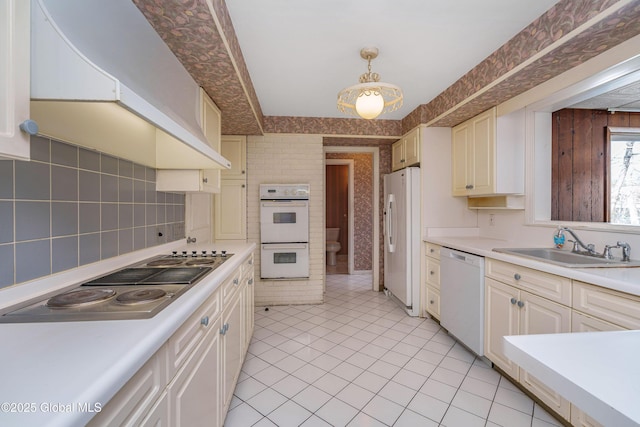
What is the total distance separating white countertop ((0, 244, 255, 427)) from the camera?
1.52ft

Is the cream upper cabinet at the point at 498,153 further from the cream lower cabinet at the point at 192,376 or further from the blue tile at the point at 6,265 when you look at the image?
the blue tile at the point at 6,265

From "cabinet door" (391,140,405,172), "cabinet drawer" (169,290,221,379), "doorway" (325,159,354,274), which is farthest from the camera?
"doorway" (325,159,354,274)

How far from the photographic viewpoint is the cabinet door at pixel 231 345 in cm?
145

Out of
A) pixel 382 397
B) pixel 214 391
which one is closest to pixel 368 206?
pixel 382 397

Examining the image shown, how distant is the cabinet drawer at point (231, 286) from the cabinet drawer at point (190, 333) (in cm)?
16

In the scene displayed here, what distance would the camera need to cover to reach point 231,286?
1638 mm

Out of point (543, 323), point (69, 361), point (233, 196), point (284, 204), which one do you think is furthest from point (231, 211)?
point (543, 323)

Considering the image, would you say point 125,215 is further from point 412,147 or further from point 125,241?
point 412,147

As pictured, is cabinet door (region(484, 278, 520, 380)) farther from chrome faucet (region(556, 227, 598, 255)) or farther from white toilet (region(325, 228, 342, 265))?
white toilet (region(325, 228, 342, 265))

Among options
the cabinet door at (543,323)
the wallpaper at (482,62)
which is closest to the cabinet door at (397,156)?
the wallpaper at (482,62)

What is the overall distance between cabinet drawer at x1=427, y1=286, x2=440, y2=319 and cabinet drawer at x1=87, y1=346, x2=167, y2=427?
2.66 metres

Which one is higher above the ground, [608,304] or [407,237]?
[407,237]

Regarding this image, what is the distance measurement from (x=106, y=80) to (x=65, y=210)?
0.74m

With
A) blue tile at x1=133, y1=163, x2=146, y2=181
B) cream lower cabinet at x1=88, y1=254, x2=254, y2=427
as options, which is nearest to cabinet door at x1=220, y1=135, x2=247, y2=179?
blue tile at x1=133, y1=163, x2=146, y2=181
